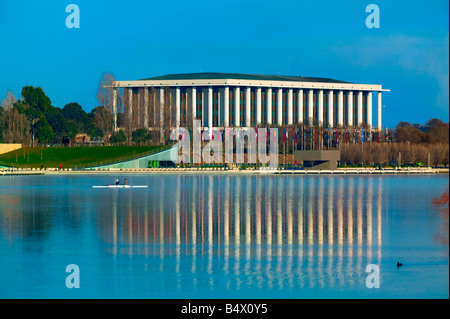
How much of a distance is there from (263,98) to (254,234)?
139759 mm

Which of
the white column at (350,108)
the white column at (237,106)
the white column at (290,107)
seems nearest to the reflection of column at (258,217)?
the white column at (237,106)

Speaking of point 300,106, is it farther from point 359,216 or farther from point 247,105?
point 359,216

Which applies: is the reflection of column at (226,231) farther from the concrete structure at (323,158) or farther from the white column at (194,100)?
the white column at (194,100)

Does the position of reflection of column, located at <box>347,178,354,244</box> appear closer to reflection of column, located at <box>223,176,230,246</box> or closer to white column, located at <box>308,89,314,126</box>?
reflection of column, located at <box>223,176,230,246</box>

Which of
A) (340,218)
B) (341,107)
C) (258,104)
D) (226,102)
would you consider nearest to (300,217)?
(340,218)

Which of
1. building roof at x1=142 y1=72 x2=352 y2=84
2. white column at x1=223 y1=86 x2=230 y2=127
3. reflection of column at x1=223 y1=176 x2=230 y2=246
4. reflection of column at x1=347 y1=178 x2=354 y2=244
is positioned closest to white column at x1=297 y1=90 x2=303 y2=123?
building roof at x1=142 y1=72 x2=352 y2=84

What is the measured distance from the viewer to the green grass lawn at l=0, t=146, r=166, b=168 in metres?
122

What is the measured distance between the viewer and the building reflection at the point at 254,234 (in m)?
29.9

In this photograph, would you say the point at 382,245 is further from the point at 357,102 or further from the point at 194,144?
the point at 357,102

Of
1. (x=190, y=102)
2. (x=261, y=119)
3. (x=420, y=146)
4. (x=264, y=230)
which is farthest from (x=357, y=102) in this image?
(x=264, y=230)

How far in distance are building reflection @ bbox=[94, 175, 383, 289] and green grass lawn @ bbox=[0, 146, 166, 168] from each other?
56.3 meters

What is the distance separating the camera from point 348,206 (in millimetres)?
56000

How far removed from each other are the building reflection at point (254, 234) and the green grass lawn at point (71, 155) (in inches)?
2218
